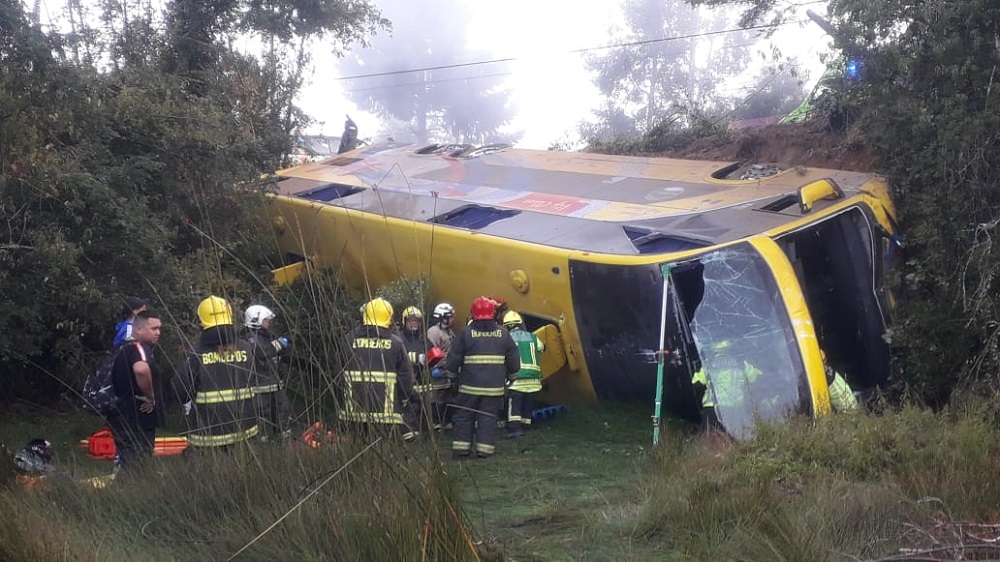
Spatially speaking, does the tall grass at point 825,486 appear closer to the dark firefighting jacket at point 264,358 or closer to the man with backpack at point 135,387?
the dark firefighting jacket at point 264,358

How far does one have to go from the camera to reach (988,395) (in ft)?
24.6

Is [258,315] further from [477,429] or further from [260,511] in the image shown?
[260,511]

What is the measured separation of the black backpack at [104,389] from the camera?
260 inches

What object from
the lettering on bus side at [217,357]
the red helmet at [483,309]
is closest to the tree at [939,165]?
the red helmet at [483,309]

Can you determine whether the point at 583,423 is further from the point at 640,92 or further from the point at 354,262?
the point at 640,92

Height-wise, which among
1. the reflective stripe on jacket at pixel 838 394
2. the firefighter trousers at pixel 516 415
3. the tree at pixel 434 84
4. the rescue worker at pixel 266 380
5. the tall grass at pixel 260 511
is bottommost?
the firefighter trousers at pixel 516 415

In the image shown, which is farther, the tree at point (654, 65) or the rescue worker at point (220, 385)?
the tree at point (654, 65)

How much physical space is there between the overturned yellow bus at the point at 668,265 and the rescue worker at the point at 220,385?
0.98 m

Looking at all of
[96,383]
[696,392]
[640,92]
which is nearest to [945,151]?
[696,392]

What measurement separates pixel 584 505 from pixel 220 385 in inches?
103

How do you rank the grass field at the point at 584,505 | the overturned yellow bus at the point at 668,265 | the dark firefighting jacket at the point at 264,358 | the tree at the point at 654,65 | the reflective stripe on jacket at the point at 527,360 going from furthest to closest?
the tree at the point at 654,65
the reflective stripe on jacket at the point at 527,360
the overturned yellow bus at the point at 668,265
the dark firefighting jacket at the point at 264,358
the grass field at the point at 584,505

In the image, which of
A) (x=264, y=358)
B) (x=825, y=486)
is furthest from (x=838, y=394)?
(x=264, y=358)

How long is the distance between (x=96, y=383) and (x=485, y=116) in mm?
45368

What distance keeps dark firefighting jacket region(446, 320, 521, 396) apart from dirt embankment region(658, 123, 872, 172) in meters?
4.65
